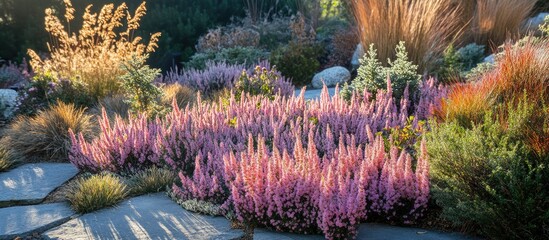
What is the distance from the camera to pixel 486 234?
359 cm

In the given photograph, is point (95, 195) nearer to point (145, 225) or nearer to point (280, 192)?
point (145, 225)

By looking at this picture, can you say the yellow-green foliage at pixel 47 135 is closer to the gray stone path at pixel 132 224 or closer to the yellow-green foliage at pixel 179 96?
the yellow-green foliage at pixel 179 96

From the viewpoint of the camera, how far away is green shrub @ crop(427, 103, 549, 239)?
3.37 m

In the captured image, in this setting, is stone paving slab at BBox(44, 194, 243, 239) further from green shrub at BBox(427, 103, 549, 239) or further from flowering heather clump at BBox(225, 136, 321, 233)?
green shrub at BBox(427, 103, 549, 239)

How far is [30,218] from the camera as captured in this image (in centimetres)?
439

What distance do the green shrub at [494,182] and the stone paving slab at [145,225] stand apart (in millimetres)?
1335

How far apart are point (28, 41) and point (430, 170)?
Result: 1127cm

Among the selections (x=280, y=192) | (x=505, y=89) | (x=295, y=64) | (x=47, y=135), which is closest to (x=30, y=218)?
(x=280, y=192)

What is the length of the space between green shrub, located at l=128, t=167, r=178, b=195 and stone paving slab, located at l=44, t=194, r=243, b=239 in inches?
15.4

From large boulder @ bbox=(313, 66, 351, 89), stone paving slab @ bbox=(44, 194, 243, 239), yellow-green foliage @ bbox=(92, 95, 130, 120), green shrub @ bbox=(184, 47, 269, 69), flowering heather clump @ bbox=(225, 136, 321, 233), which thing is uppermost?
green shrub @ bbox=(184, 47, 269, 69)

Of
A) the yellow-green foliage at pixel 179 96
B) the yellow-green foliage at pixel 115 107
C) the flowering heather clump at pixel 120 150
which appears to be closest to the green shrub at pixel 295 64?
the yellow-green foliage at pixel 179 96

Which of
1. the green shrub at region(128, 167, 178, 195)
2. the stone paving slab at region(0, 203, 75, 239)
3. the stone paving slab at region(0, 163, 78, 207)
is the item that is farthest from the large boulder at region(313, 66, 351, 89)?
the stone paving slab at region(0, 203, 75, 239)

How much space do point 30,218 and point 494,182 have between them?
3160 mm

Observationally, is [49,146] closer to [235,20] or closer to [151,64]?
[151,64]
